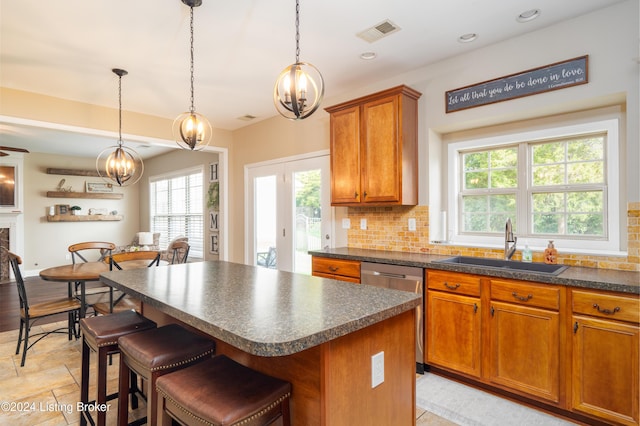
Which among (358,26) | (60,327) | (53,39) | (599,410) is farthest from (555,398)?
(60,327)

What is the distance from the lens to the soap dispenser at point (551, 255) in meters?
2.55

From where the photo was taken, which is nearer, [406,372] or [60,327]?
[406,372]

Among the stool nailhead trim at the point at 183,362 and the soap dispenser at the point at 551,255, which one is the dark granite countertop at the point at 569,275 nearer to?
the soap dispenser at the point at 551,255

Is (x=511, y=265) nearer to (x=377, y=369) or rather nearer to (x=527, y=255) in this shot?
(x=527, y=255)

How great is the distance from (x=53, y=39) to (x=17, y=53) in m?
0.54

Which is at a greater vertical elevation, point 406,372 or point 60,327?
point 406,372

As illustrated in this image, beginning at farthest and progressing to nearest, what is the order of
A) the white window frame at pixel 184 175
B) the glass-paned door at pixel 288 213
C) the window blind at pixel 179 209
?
the window blind at pixel 179 209, the white window frame at pixel 184 175, the glass-paned door at pixel 288 213

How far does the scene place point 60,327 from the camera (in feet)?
13.2

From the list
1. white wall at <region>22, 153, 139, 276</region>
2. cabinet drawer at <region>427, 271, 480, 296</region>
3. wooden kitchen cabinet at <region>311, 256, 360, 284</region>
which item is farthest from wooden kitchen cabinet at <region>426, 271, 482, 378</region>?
white wall at <region>22, 153, 139, 276</region>

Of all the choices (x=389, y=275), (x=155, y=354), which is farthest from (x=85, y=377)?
(x=389, y=275)

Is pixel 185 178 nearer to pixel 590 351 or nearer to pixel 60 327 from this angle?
pixel 60 327

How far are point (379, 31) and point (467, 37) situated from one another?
2.37 feet

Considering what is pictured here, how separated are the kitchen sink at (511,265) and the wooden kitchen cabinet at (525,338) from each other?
0.20 m

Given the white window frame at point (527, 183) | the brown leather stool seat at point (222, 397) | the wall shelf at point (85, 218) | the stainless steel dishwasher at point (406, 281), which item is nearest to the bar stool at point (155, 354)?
the brown leather stool seat at point (222, 397)
